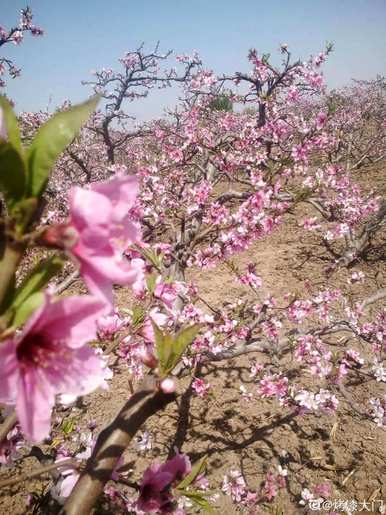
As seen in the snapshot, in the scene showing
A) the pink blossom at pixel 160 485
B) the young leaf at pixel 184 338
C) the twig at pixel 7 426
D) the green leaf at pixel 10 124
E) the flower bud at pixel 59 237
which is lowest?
the pink blossom at pixel 160 485

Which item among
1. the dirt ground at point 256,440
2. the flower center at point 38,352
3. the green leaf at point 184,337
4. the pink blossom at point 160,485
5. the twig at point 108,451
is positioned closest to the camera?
the flower center at point 38,352

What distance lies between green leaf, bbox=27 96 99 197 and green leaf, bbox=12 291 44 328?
181 millimetres

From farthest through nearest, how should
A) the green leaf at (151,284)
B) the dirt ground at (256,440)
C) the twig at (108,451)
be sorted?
the dirt ground at (256,440) < the green leaf at (151,284) < the twig at (108,451)

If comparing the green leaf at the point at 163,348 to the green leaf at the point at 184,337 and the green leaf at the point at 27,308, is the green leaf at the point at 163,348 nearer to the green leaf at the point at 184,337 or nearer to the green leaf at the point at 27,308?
the green leaf at the point at 184,337

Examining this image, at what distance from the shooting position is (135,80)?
34.6 ft

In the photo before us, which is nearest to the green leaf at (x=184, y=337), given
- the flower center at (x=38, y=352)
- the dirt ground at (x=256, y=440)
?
the flower center at (x=38, y=352)

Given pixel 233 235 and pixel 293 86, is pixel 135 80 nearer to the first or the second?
pixel 293 86

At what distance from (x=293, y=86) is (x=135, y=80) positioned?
525 cm

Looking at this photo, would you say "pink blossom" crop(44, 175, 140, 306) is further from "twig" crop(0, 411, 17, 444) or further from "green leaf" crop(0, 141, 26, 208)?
A: "twig" crop(0, 411, 17, 444)

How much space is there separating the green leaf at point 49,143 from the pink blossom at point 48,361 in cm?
21

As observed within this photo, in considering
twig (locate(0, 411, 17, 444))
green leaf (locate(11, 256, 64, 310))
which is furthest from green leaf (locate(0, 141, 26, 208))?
twig (locate(0, 411, 17, 444))

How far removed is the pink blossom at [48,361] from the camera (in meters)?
0.64

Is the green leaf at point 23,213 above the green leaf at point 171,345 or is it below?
above

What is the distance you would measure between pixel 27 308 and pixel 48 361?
0.20 m
